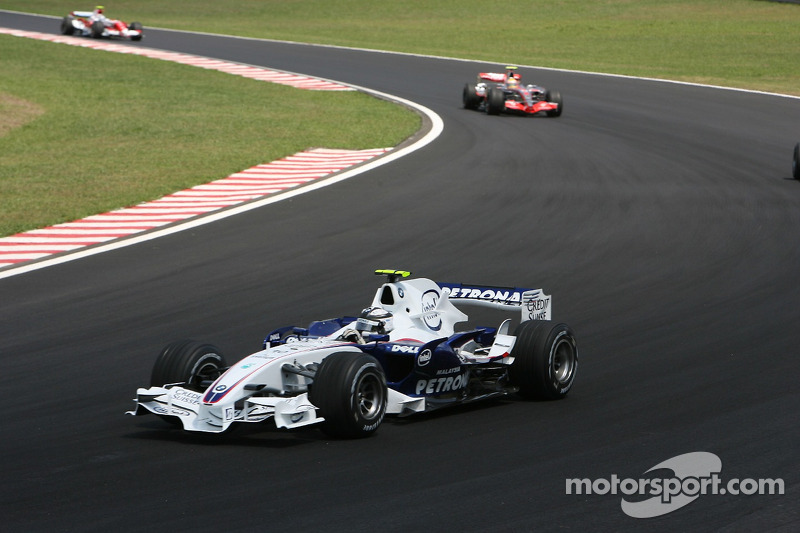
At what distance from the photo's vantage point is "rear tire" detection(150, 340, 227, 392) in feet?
24.8

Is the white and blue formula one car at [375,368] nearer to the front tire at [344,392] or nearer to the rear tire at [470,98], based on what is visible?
the front tire at [344,392]

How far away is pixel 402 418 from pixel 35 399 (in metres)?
2.52

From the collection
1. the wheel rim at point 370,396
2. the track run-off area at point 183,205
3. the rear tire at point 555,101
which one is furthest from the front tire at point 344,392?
the rear tire at point 555,101

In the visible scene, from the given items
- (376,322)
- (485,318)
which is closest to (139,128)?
(485,318)

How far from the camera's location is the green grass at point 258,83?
19.2 m

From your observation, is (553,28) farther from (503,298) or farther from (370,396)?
(370,396)

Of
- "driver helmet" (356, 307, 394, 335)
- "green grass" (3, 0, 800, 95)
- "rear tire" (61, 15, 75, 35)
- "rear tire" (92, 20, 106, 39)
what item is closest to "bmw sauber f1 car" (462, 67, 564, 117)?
"green grass" (3, 0, 800, 95)

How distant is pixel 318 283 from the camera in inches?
461

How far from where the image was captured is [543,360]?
809 cm

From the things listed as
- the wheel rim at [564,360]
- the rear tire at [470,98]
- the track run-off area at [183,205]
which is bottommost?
the track run-off area at [183,205]

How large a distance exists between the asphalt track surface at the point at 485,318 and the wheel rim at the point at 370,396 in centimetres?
19

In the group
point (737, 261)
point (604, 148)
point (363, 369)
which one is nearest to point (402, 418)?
point (363, 369)

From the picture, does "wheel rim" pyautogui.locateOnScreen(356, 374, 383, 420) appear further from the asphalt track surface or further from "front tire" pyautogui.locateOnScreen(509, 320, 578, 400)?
"front tire" pyautogui.locateOnScreen(509, 320, 578, 400)

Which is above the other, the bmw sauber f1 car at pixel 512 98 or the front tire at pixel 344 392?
the front tire at pixel 344 392
